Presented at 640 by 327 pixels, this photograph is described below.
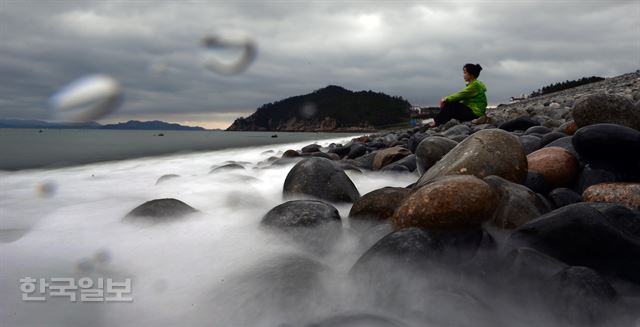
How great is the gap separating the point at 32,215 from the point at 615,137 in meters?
4.87

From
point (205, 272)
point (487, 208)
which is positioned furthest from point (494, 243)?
point (205, 272)

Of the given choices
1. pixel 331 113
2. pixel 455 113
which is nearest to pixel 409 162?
pixel 455 113

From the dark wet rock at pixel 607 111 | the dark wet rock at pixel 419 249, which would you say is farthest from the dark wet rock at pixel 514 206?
the dark wet rock at pixel 607 111

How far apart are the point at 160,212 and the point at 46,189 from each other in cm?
366

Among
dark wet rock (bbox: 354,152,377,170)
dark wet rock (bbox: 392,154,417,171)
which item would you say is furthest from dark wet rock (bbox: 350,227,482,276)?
dark wet rock (bbox: 354,152,377,170)

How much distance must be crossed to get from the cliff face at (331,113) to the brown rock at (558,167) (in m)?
75.9

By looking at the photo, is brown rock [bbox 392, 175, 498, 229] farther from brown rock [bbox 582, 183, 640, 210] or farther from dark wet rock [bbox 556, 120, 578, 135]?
dark wet rock [bbox 556, 120, 578, 135]

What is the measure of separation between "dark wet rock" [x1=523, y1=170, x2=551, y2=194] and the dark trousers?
26.1 ft

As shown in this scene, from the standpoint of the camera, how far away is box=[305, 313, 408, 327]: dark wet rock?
1.42 metres

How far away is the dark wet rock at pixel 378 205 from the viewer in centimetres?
248

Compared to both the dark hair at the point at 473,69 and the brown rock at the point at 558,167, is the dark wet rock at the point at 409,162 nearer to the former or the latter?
the brown rock at the point at 558,167

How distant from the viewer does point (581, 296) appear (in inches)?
56.7

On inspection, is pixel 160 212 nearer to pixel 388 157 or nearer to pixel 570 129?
pixel 388 157

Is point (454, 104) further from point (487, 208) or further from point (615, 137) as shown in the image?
point (487, 208)
